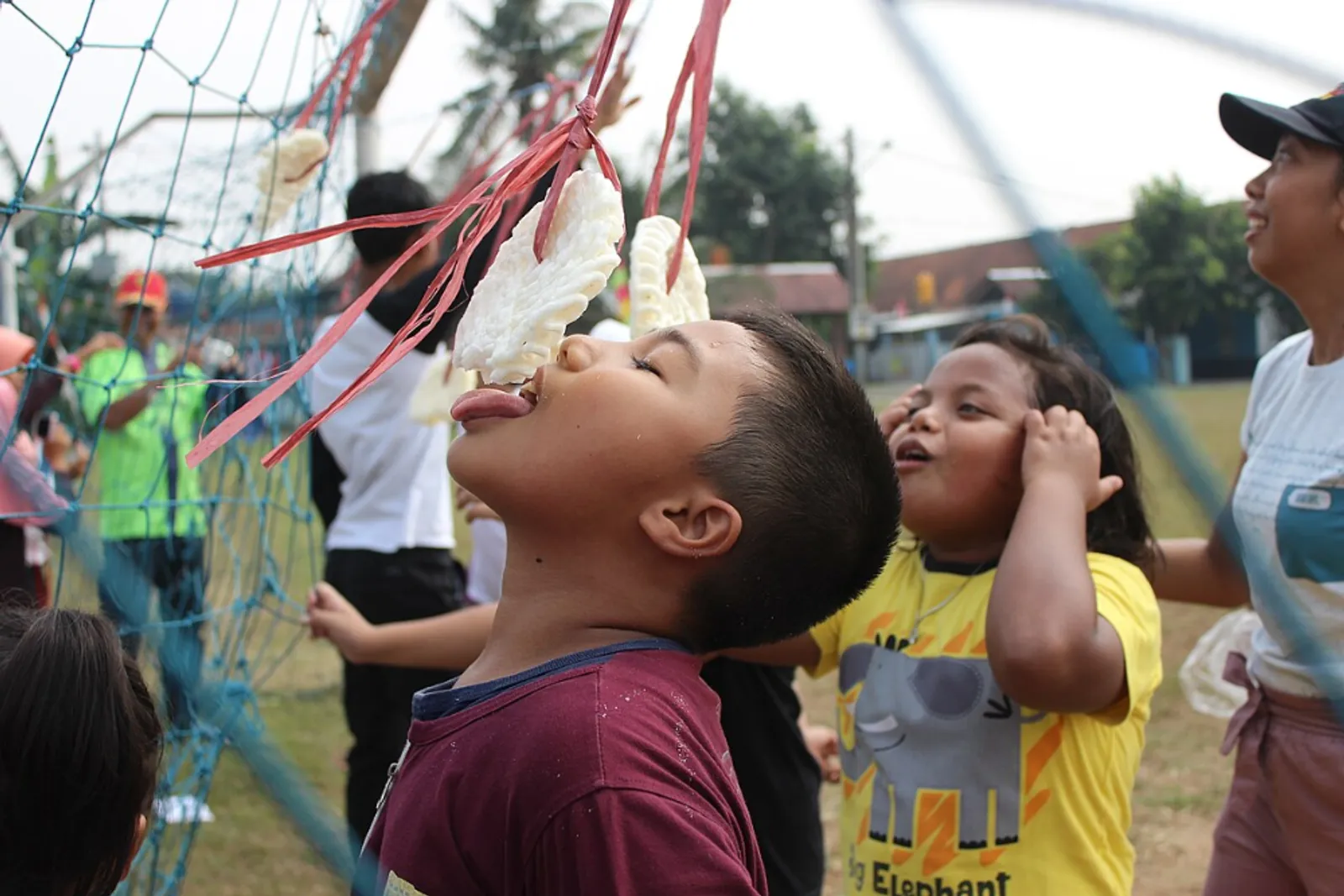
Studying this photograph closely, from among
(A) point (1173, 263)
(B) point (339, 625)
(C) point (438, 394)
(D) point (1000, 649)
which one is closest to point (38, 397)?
(C) point (438, 394)

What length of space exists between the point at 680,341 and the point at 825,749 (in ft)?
4.12

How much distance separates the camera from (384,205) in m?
2.66

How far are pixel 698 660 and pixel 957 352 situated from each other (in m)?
0.82

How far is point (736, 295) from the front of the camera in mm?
27375

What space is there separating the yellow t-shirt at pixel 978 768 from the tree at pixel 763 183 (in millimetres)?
33851

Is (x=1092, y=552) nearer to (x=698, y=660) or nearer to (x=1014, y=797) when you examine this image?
(x=1014, y=797)

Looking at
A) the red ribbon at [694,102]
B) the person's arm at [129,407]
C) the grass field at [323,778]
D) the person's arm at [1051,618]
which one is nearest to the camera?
the red ribbon at [694,102]

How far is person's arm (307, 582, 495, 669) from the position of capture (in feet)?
5.72

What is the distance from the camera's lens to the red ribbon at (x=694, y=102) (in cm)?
111

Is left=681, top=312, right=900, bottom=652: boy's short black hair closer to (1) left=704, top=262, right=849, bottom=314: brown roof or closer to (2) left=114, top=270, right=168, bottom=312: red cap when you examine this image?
(2) left=114, top=270, right=168, bottom=312: red cap

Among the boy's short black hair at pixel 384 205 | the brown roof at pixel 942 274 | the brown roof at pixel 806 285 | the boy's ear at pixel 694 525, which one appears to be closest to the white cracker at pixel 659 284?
the boy's ear at pixel 694 525

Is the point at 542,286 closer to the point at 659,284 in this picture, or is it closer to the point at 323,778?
the point at 659,284

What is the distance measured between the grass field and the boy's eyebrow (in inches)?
41.6

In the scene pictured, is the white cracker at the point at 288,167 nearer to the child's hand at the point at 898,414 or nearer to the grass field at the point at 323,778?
the grass field at the point at 323,778
